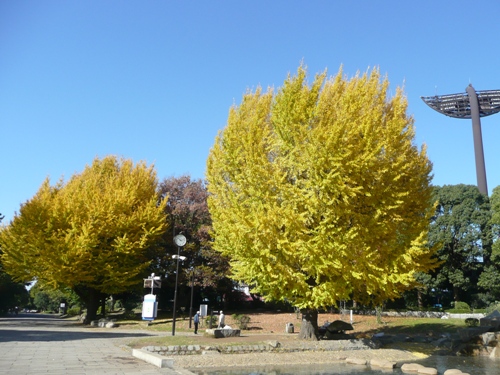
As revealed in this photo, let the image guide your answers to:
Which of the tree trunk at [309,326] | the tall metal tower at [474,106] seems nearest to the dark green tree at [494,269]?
the tall metal tower at [474,106]

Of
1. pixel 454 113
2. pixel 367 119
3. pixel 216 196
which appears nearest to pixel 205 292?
pixel 216 196

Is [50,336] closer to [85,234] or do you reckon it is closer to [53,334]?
[53,334]

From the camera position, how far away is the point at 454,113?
68.2 meters

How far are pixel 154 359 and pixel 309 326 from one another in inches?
303

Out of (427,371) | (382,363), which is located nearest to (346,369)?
(382,363)

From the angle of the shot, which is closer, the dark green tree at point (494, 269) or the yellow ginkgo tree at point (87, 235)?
the yellow ginkgo tree at point (87, 235)

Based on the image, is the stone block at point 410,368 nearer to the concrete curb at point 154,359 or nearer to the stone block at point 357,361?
the stone block at point 357,361

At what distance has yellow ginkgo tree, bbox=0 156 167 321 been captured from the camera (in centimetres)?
2870

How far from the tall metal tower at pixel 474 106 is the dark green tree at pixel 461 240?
17.2 metres

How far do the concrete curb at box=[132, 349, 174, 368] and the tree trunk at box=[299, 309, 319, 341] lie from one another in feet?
23.4

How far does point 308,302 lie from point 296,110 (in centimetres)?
767

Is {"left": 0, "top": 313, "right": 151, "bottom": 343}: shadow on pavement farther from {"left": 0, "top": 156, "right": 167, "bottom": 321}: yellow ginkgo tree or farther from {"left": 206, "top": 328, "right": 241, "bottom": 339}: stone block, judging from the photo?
{"left": 206, "top": 328, "right": 241, "bottom": 339}: stone block

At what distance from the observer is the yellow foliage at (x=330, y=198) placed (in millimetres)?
15633

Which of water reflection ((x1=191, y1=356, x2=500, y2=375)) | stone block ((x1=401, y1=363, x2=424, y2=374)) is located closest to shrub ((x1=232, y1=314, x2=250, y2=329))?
water reflection ((x1=191, y1=356, x2=500, y2=375))
